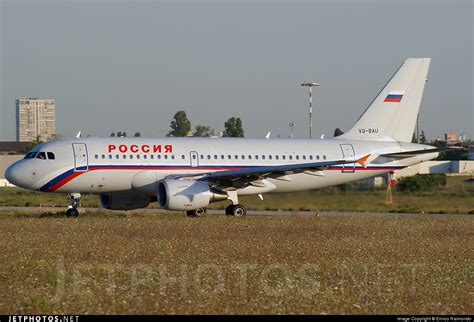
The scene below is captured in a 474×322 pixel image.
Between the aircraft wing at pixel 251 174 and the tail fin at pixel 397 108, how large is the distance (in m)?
6.33

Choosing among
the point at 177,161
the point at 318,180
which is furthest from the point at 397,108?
the point at 177,161

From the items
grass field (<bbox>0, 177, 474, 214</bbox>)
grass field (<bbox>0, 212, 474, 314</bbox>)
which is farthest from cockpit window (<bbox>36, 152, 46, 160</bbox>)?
grass field (<bbox>0, 177, 474, 214</bbox>)

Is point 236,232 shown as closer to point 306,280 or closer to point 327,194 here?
point 306,280

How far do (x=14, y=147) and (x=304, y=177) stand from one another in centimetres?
11491

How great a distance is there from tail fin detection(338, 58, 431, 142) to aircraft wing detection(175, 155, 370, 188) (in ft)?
20.8

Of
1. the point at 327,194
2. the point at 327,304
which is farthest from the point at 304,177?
the point at 327,304

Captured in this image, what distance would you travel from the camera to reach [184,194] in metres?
34.1

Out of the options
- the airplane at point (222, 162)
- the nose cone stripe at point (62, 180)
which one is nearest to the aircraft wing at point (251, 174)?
the airplane at point (222, 162)

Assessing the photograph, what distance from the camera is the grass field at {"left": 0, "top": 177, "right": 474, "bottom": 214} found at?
130 ft

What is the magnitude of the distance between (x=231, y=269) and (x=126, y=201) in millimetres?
20188

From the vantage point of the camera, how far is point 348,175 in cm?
4044

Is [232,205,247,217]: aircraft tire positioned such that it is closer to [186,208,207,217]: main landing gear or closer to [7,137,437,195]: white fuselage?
[7,137,437,195]: white fuselage

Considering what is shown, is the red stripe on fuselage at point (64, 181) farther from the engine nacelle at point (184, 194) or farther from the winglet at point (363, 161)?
the winglet at point (363, 161)

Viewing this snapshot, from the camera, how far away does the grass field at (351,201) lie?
39625 millimetres
